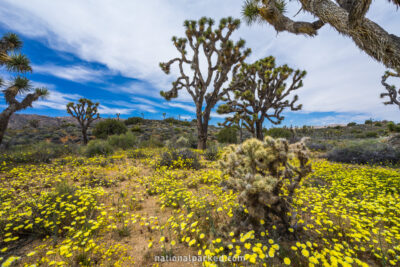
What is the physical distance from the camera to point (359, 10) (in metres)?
3.95

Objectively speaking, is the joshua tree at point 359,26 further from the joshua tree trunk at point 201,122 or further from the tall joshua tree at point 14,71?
the tall joshua tree at point 14,71

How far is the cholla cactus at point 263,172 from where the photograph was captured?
7.64ft

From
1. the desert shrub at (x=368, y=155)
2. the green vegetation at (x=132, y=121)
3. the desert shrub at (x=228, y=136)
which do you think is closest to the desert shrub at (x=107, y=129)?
the green vegetation at (x=132, y=121)

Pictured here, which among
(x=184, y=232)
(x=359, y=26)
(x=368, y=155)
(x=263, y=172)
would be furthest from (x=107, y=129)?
(x=368, y=155)

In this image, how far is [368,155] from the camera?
30.8ft

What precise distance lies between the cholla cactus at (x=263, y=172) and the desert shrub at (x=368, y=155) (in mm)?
10015

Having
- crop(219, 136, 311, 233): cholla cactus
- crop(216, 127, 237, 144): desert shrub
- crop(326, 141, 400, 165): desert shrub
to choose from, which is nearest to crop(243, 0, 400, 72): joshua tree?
crop(219, 136, 311, 233): cholla cactus

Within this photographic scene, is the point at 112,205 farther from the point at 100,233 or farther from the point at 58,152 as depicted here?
the point at 58,152

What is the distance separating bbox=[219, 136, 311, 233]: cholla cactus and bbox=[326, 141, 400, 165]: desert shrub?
32.9 feet

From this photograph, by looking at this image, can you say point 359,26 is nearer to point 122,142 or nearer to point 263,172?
point 263,172

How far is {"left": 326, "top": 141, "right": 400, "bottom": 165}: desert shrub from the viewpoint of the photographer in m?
9.09

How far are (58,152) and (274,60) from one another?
1636cm

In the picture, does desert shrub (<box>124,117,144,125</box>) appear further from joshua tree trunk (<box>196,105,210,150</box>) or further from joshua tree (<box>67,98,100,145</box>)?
joshua tree trunk (<box>196,105,210,150</box>)

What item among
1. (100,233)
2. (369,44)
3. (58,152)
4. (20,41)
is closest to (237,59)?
(369,44)
